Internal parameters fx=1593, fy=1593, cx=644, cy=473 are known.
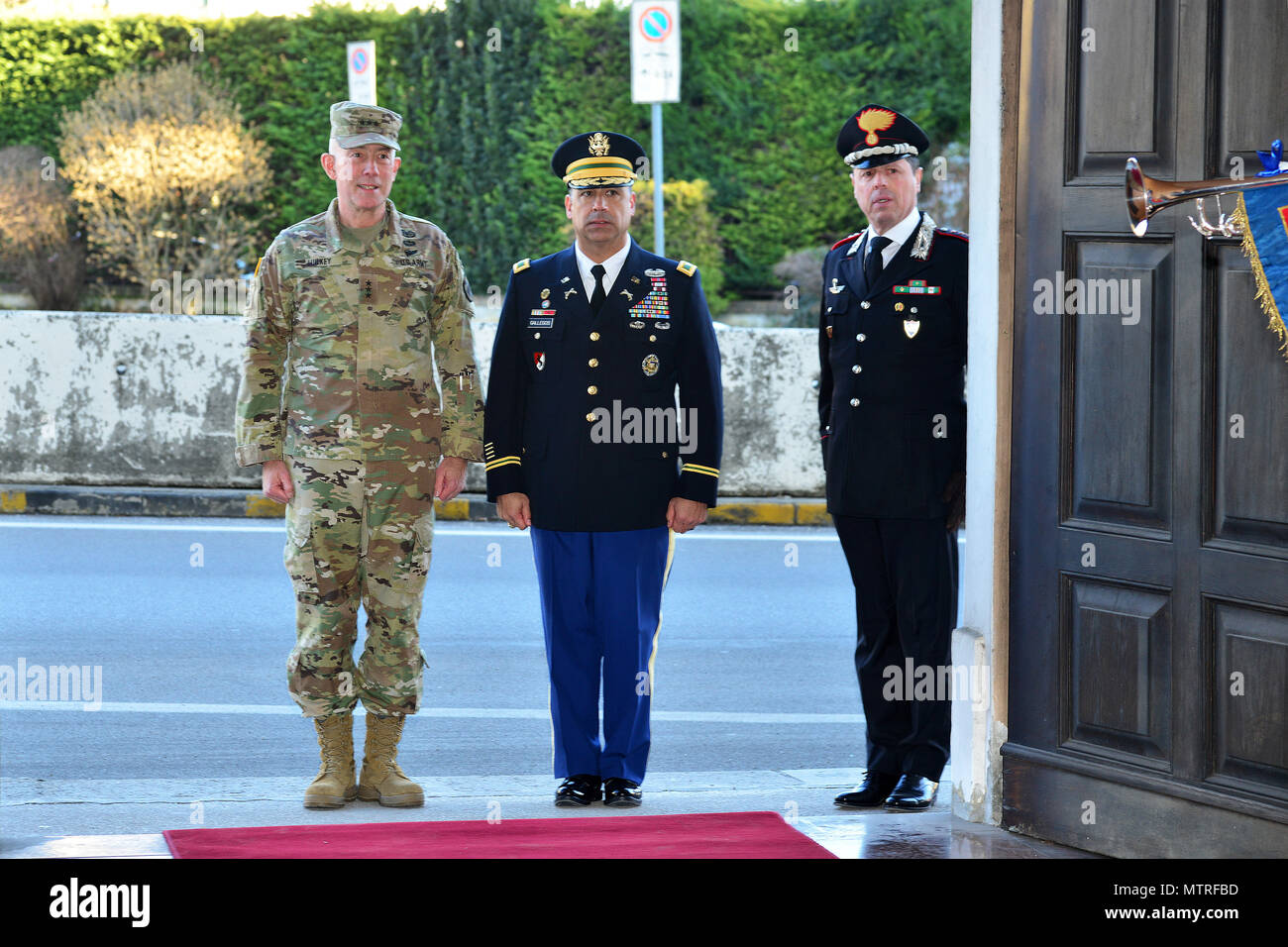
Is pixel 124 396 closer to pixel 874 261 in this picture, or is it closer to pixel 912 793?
pixel 874 261

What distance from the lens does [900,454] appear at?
4965 millimetres

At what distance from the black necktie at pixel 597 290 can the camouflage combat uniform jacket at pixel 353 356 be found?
1.44 feet

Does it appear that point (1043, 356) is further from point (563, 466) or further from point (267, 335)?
point (267, 335)

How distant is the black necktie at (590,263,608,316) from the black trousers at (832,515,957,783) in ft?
3.40

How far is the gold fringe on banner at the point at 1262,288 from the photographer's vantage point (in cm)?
378

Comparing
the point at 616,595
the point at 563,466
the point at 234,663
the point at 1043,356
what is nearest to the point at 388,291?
the point at 563,466

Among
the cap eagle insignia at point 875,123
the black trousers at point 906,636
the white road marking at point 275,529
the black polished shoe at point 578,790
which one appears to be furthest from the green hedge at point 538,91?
the black polished shoe at point 578,790

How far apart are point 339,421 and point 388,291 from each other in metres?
0.43

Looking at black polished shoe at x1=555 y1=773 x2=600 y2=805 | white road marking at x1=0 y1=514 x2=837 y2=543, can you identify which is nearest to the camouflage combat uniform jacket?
black polished shoe at x1=555 y1=773 x2=600 y2=805

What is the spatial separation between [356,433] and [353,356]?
236 mm

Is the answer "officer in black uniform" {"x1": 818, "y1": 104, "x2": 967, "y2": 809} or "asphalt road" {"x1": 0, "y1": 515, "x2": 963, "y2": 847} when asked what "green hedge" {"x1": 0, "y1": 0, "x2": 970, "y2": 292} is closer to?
"asphalt road" {"x1": 0, "y1": 515, "x2": 963, "y2": 847}

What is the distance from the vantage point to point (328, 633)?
4.79 metres

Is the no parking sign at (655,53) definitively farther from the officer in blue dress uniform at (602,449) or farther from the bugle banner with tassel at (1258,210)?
the bugle banner with tassel at (1258,210)
